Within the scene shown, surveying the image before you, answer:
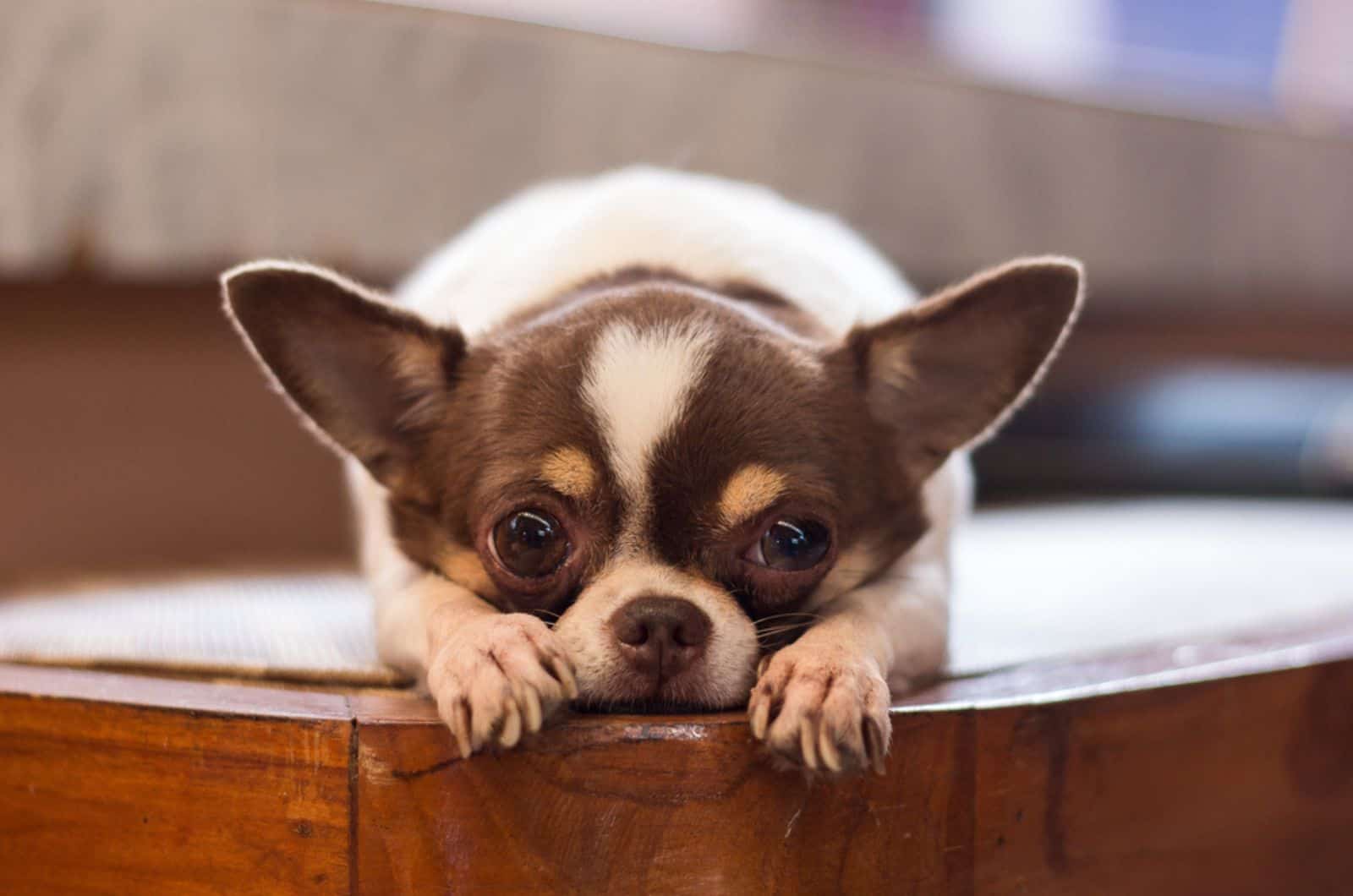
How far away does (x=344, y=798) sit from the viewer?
5.23 feet

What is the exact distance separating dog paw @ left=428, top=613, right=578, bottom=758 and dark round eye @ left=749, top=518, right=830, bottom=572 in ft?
1.20

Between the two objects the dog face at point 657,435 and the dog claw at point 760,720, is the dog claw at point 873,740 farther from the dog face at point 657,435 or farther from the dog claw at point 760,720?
the dog face at point 657,435

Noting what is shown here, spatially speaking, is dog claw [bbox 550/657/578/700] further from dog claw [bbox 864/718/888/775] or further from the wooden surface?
dog claw [bbox 864/718/888/775]

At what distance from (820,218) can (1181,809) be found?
78.1 inches

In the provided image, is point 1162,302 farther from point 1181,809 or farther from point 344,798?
point 344,798

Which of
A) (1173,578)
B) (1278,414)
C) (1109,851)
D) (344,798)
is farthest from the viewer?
(1278,414)

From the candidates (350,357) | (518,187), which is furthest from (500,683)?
(518,187)

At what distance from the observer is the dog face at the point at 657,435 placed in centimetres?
186

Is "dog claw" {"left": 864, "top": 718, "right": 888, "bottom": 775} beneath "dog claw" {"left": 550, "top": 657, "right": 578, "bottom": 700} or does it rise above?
beneath

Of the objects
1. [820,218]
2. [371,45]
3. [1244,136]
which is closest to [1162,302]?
[1244,136]

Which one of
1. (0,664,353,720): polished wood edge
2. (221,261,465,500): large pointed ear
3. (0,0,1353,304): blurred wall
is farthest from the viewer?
(0,0,1353,304): blurred wall

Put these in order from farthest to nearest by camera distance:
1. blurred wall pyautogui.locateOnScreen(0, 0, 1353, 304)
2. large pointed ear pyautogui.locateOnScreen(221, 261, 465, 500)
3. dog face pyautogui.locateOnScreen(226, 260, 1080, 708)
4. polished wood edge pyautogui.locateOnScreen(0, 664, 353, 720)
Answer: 1. blurred wall pyautogui.locateOnScreen(0, 0, 1353, 304)
2. large pointed ear pyautogui.locateOnScreen(221, 261, 465, 500)
3. dog face pyautogui.locateOnScreen(226, 260, 1080, 708)
4. polished wood edge pyautogui.locateOnScreen(0, 664, 353, 720)

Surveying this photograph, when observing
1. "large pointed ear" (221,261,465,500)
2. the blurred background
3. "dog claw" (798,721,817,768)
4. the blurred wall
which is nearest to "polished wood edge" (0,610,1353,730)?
"dog claw" (798,721,817,768)

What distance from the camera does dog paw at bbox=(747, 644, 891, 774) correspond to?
1556 millimetres
